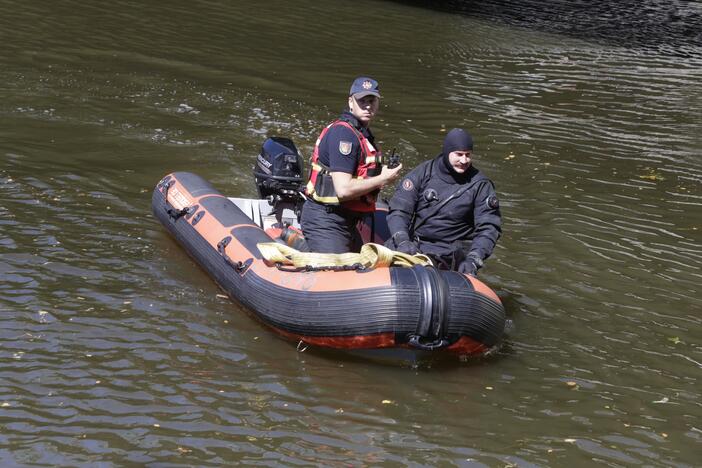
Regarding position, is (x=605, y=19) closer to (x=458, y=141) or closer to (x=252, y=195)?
(x=252, y=195)

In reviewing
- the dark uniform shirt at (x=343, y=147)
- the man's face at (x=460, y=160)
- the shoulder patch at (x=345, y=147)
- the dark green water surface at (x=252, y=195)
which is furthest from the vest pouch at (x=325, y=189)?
the dark green water surface at (x=252, y=195)

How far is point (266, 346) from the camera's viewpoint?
6.91 m

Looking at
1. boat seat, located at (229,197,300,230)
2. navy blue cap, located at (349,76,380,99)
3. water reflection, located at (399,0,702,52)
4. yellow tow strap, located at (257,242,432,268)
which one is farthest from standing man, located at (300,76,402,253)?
water reflection, located at (399,0,702,52)

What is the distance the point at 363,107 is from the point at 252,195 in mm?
3385

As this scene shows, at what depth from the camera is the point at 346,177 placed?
693cm

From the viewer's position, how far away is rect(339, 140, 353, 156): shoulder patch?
6.89 metres

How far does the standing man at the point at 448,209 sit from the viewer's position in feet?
24.0

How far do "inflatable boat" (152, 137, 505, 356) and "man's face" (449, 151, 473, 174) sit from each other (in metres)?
0.73

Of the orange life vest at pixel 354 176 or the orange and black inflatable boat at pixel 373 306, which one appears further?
the orange life vest at pixel 354 176

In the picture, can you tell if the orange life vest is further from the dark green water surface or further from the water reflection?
the water reflection

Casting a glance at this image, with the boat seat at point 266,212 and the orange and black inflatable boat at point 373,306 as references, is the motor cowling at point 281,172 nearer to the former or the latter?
the boat seat at point 266,212

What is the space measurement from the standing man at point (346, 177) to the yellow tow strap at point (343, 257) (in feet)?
0.86

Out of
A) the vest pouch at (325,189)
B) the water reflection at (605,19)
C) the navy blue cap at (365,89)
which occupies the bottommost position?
the vest pouch at (325,189)

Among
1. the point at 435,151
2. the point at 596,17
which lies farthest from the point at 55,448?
the point at 596,17
